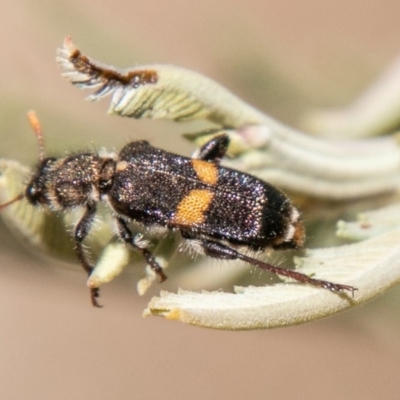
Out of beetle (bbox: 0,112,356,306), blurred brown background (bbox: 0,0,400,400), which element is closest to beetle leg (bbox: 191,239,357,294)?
beetle (bbox: 0,112,356,306)

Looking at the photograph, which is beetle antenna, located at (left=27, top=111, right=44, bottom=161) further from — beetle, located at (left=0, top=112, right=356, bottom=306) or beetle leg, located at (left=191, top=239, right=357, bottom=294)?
beetle leg, located at (left=191, top=239, right=357, bottom=294)

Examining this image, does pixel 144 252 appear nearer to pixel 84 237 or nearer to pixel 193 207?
pixel 84 237

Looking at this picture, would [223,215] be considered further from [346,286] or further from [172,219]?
[346,286]

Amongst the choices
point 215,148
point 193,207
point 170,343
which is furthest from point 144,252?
point 170,343

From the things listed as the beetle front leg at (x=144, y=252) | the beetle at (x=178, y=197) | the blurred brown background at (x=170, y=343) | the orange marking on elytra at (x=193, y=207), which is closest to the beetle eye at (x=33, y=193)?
the beetle at (x=178, y=197)

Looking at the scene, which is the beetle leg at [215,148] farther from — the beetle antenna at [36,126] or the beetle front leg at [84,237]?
the beetle antenna at [36,126]

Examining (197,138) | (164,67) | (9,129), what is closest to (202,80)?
(164,67)
